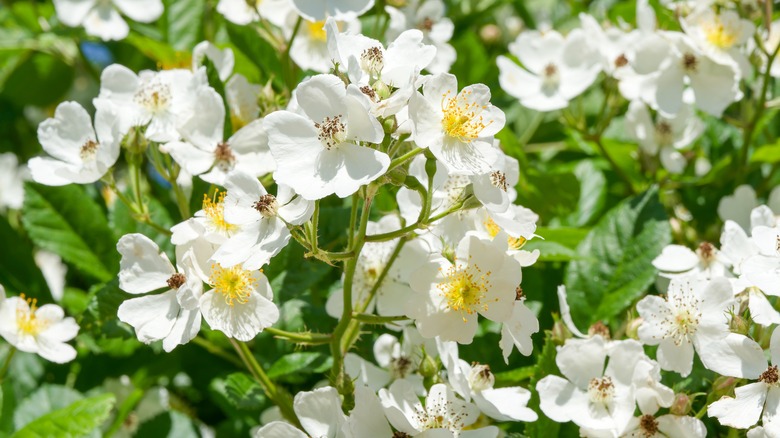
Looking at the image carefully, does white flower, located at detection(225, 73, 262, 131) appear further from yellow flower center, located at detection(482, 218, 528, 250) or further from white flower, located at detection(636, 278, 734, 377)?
white flower, located at detection(636, 278, 734, 377)

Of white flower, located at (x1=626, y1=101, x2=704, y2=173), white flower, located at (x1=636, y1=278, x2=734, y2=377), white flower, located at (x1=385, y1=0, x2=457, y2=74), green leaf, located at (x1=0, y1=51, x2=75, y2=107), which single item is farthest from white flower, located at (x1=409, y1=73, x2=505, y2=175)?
green leaf, located at (x1=0, y1=51, x2=75, y2=107)

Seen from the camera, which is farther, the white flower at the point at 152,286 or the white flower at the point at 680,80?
the white flower at the point at 680,80

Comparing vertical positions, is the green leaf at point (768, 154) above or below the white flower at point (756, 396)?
below

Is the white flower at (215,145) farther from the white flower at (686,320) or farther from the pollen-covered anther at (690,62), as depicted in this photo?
the pollen-covered anther at (690,62)

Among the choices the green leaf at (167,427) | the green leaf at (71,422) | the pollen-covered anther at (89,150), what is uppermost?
the pollen-covered anther at (89,150)

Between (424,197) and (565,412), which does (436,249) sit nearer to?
(424,197)

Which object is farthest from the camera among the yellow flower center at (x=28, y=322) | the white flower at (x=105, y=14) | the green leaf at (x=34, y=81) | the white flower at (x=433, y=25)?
the green leaf at (x=34, y=81)

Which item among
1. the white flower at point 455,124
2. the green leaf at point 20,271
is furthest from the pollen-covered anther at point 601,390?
the green leaf at point 20,271

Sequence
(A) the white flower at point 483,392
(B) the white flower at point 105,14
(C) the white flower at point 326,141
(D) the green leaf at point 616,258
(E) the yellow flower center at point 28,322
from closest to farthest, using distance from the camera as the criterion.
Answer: (C) the white flower at point 326,141
(A) the white flower at point 483,392
(E) the yellow flower center at point 28,322
(D) the green leaf at point 616,258
(B) the white flower at point 105,14
